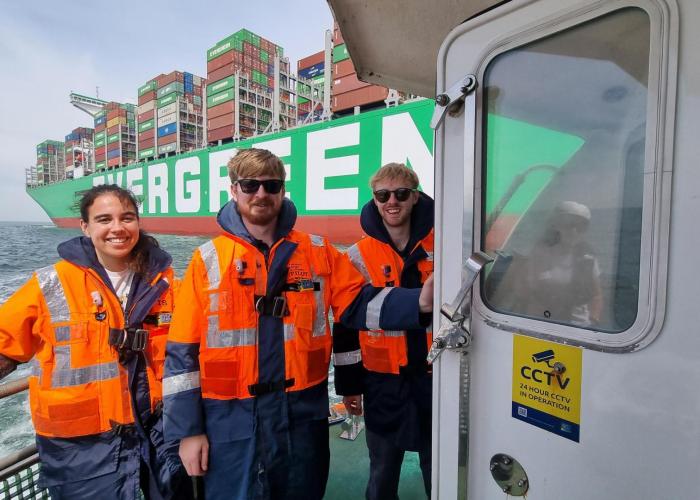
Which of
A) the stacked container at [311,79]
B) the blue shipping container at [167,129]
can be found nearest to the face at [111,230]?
the stacked container at [311,79]

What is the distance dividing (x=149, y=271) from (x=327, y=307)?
816 mm

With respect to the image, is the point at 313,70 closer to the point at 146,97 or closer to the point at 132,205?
the point at 146,97

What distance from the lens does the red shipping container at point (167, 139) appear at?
72.2 feet

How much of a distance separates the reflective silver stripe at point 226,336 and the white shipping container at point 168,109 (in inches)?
987

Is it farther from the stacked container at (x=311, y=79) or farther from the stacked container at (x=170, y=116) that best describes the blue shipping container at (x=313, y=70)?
the stacked container at (x=170, y=116)

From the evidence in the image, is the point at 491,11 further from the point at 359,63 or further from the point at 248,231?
the point at 248,231

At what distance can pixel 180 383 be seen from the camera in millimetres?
1291

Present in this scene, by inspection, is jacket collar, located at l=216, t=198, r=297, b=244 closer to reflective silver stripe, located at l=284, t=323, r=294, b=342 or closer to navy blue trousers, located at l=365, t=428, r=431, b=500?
reflective silver stripe, located at l=284, t=323, r=294, b=342

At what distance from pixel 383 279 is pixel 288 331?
0.54 m

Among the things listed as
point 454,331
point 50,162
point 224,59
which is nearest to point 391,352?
point 454,331

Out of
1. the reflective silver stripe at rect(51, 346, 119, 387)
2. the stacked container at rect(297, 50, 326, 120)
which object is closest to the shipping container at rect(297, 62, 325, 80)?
the stacked container at rect(297, 50, 326, 120)

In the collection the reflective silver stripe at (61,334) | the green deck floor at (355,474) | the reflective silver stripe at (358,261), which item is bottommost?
the green deck floor at (355,474)

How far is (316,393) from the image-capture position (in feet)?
4.76

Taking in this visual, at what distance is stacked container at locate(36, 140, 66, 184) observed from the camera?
1501 inches
